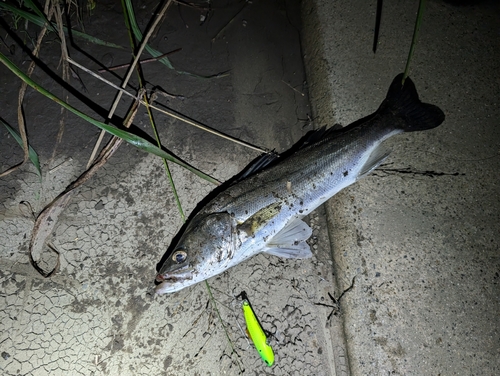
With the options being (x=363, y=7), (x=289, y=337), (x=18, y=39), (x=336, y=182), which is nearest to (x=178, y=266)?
(x=289, y=337)

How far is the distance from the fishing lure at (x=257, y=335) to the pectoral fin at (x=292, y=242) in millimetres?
501

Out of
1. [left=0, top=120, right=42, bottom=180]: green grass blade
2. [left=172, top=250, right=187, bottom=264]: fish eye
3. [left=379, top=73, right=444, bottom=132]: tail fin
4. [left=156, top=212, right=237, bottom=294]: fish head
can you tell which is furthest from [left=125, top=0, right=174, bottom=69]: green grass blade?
[left=379, top=73, right=444, bottom=132]: tail fin

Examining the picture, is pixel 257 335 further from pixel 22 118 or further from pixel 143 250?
pixel 22 118

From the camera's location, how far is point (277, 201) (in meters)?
2.81

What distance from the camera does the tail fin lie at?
311 centimetres

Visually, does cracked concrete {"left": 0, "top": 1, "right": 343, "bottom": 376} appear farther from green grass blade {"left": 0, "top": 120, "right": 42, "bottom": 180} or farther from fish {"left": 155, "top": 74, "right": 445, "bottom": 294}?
fish {"left": 155, "top": 74, "right": 445, "bottom": 294}

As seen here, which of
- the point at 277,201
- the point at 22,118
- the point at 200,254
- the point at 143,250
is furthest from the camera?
the point at 22,118

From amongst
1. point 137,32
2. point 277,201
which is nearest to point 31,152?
point 137,32

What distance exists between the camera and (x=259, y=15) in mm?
3877

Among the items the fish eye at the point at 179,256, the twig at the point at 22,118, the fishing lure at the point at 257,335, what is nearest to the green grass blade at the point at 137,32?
the twig at the point at 22,118

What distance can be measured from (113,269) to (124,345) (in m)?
0.60

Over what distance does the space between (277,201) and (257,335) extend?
108 centimetres

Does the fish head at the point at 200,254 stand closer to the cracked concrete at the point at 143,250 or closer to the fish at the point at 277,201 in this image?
the fish at the point at 277,201

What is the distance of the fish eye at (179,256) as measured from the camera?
105 inches
